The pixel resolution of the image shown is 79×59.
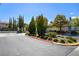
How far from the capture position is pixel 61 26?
211 inches

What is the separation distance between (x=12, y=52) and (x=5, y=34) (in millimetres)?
347

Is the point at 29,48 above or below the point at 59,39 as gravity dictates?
below

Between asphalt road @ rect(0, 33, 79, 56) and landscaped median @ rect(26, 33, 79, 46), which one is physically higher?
landscaped median @ rect(26, 33, 79, 46)

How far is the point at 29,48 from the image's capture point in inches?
207

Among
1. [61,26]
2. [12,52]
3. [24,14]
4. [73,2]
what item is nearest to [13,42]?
[12,52]

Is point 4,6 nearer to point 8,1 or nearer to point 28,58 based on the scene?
point 8,1

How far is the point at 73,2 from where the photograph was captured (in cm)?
519

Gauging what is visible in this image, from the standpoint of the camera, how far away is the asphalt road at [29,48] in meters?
5.23

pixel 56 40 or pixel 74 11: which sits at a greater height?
pixel 74 11

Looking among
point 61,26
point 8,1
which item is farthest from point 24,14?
point 61,26

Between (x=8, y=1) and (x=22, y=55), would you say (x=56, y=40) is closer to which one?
(x=22, y=55)

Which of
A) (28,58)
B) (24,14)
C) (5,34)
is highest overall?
(24,14)

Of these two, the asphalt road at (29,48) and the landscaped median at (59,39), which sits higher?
the landscaped median at (59,39)

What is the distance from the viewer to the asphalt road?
17.2 feet
